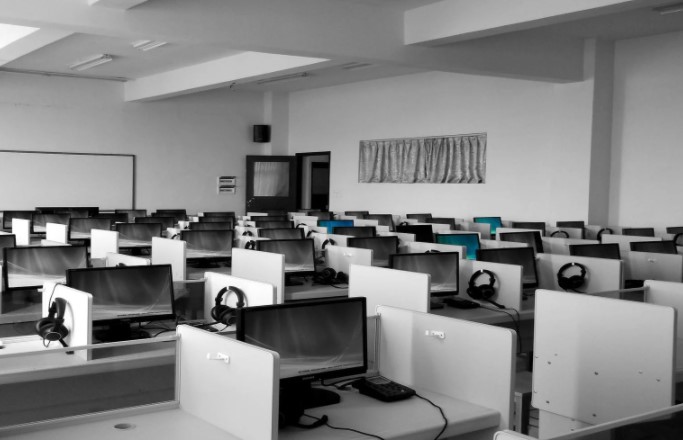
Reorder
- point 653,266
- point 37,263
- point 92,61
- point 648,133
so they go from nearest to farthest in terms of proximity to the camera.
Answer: point 37,263
point 653,266
point 648,133
point 92,61

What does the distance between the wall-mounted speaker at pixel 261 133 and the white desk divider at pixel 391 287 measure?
1085 centimetres

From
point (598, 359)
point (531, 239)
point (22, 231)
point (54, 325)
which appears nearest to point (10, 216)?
point (22, 231)

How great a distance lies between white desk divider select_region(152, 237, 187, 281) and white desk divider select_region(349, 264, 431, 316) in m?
1.71

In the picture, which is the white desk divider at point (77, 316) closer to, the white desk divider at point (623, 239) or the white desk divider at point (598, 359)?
the white desk divider at point (598, 359)

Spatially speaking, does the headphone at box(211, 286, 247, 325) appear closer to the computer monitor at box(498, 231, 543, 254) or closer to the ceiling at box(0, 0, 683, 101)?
the ceiling at box(0, 0, 683, 101)

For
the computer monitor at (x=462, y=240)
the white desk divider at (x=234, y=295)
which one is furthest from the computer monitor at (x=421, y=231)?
the white desk divider at (x=234, y=295)

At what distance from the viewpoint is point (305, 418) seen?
8.68 feet

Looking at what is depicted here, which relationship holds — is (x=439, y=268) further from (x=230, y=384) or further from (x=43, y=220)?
(x=43, y=220)

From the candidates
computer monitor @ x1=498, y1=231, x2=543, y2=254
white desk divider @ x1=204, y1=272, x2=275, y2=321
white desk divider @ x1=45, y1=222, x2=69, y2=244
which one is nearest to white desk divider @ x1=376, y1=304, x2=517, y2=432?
white desk divider @ x1=204, y1=272, x2=275, y2=321

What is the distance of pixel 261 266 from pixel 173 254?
90 centimetres

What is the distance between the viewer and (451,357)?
292 centimetres

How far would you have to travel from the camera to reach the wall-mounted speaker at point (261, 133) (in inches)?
591

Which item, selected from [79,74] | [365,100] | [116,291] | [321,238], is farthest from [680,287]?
[79,74]

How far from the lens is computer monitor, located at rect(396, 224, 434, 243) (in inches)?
312
